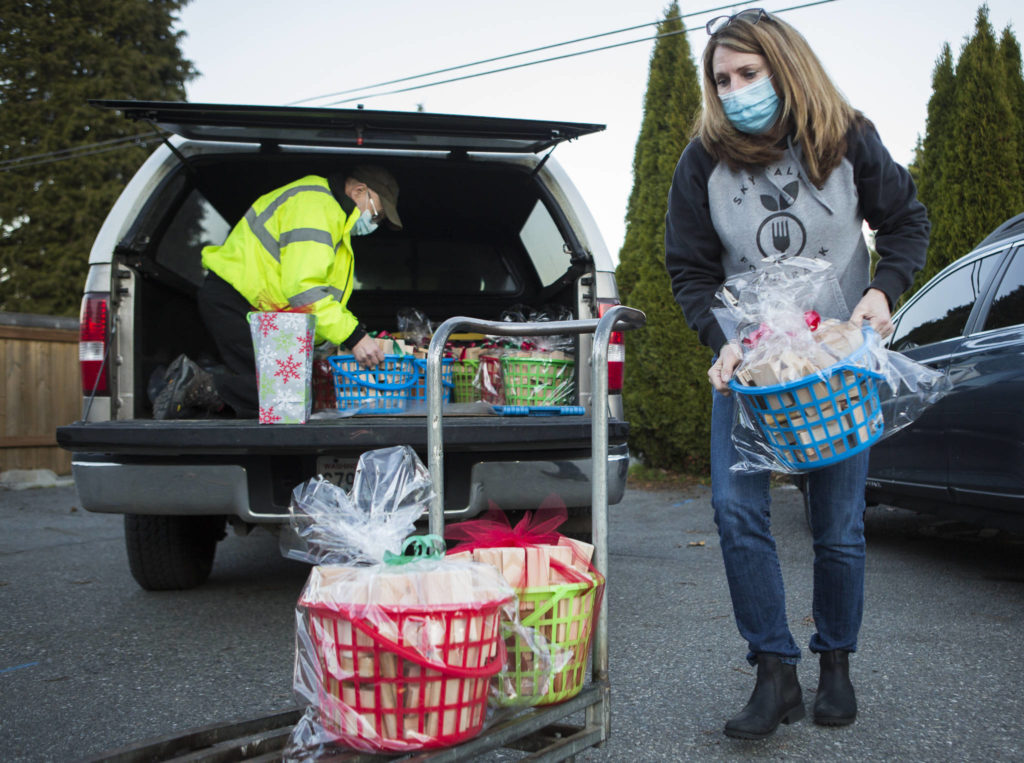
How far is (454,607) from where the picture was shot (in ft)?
4.52

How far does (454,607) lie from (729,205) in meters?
1.38

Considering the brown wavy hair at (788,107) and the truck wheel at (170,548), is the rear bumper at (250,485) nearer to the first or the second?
the truck wheel at (170,548)

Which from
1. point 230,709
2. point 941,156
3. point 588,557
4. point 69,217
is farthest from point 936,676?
point 69,217

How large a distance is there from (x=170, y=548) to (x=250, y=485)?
1.03 metres

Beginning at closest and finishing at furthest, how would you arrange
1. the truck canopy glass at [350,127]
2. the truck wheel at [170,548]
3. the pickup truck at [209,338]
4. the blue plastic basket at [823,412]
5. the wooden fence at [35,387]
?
the blue plastic basket at [823,412] → the pickup truck at [209,338] → the truck canopy glass at [350,127] → the truck wheel at [170,548] → the wooden fence at [35,387]

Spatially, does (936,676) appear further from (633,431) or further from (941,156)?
(941,156)

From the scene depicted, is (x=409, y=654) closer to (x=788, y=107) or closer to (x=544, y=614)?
(x=544, y=614)

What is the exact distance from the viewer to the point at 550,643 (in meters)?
1.63

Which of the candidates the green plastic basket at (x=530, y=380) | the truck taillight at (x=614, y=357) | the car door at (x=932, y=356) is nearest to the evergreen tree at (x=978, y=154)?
the car door at (x=932, y=356)

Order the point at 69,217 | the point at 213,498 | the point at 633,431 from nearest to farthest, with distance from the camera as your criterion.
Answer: the point at 213,498 < the point at 633,431 < the point at 69,217

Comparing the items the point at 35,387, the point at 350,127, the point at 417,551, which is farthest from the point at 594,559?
the point at 35,387

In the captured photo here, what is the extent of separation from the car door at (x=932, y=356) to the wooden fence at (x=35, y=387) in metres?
7.95

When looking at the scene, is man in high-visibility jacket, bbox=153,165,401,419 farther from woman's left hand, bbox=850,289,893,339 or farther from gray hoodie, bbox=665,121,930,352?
woman's left hand, bbox=850,289,893,339

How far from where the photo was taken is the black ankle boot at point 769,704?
2021 mm
